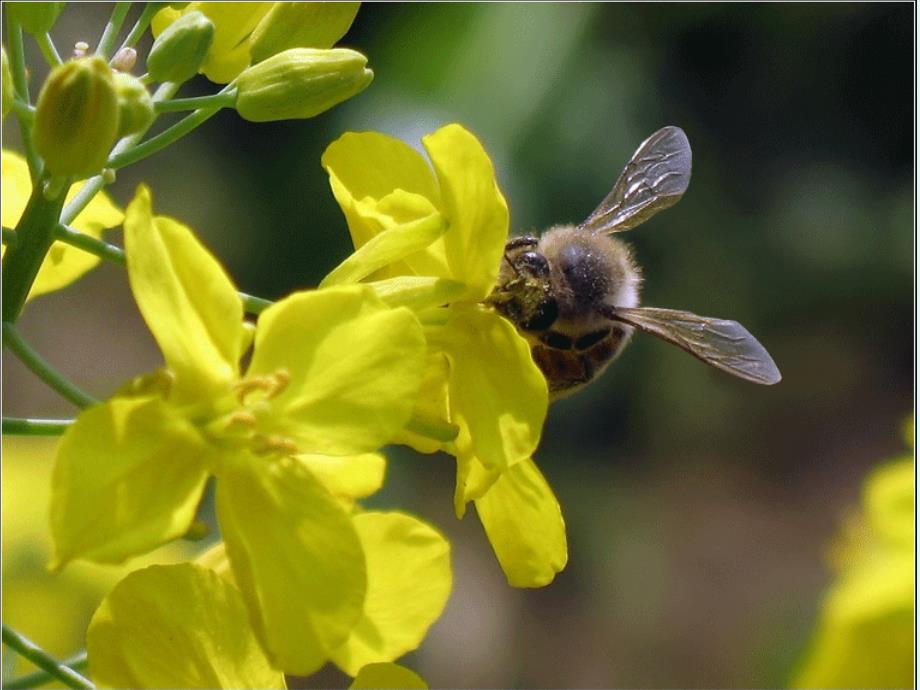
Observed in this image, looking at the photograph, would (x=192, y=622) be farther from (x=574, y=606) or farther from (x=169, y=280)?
(x=574, y=606)

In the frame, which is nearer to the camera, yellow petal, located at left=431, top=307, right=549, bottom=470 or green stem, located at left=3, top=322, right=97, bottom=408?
green stem, located at left=3, top=322, right=97, bottom=408

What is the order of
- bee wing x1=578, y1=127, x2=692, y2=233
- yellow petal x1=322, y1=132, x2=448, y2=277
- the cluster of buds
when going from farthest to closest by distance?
bee wing x1=578, y1=127, x2=692, y2=233 < yellow petal x1=322, y1=132, x2=448, y2=277 < the cluster of buds

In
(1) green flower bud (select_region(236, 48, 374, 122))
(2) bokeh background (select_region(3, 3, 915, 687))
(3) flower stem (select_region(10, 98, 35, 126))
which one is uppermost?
(1) green flower bud (select_region(236, 48, 374, 122))

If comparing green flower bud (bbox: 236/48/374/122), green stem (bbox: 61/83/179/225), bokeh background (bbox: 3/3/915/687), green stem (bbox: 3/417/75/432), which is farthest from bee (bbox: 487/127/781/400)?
bokeh background (bbox: 3/3/915/687)

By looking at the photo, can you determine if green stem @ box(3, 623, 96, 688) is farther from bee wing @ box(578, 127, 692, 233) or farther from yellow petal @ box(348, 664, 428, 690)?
bee wing @ box(578, 127, 692, 233)

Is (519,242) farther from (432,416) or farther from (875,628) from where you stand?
(875,628)

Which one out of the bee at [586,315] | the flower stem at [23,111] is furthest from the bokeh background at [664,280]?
the flower stem at [23,111]
